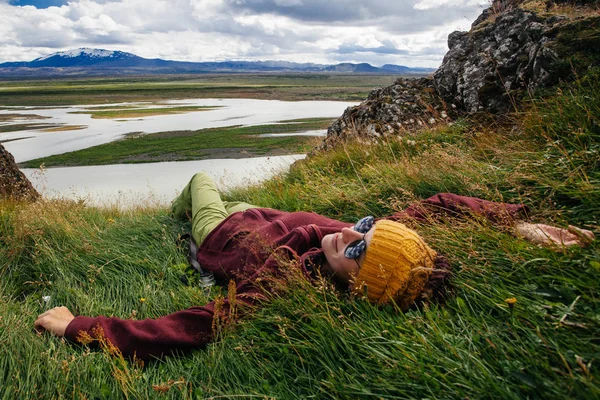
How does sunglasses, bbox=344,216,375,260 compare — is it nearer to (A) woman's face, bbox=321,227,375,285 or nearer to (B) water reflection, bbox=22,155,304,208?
(A) woman's face, bbox=321,227,375,285

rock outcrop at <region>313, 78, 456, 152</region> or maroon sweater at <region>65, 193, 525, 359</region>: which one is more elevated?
rock outcrop at <region>313, 78, 456, 152</region>

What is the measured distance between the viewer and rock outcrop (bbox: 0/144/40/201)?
7051mm

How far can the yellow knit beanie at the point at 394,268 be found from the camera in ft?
7.45

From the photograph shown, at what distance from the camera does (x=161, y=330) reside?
2.58m

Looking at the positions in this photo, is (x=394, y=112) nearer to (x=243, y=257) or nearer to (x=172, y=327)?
(x=243, y=257)

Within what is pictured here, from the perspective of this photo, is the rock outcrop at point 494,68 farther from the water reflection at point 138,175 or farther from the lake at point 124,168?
the water reflection at point 138,175

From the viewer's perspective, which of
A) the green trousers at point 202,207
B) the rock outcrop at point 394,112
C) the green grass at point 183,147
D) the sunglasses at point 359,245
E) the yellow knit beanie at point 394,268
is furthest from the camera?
the green grass at point 183,147

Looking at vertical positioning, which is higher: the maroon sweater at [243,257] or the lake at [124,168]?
the maroon sweater at [243,257]

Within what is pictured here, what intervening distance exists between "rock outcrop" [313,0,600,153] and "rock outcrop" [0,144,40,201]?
5836mm

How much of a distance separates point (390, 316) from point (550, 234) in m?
1.17

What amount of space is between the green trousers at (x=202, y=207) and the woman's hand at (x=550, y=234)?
2.66 m

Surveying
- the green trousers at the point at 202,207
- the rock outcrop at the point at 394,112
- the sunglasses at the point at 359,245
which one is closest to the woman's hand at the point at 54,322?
the green trousers at the point at 202,207

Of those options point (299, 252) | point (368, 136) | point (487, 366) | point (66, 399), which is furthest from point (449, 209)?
point (368, 136)

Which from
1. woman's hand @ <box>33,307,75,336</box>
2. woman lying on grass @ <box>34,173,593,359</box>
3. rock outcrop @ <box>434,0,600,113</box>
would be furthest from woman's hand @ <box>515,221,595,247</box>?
rock outcrop @ <box>434,0,600,113</box>
